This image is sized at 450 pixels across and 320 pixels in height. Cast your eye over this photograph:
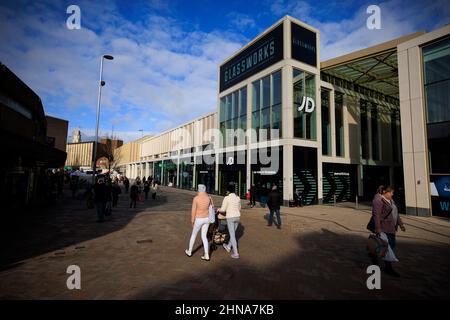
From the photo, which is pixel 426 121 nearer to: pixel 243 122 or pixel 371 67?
pixel 371 67

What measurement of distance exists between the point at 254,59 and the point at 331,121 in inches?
385

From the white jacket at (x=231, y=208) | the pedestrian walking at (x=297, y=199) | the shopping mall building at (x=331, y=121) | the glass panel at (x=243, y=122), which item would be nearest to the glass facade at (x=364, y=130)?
the shopping mall building at (x=331, y=121)

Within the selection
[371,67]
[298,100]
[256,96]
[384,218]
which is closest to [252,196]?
[298,100]

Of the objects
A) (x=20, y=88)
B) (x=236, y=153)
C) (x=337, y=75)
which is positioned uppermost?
(x=337, y=75)

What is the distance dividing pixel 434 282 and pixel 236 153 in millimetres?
20276

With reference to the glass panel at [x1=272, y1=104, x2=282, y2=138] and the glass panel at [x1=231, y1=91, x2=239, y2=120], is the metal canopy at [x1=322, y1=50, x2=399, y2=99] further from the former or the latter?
the glass panel at [x1=231, y1=91, x2=239, y2=120]

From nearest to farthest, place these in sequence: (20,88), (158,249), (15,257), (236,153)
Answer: (15,257), (158,249), (20,88), (236,153)

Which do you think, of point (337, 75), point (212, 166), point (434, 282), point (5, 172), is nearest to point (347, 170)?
point (337, 75)

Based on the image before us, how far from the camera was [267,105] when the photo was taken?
21109 millimetres

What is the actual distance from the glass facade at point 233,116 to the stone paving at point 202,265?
16598 mm

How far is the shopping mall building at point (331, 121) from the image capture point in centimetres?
1324

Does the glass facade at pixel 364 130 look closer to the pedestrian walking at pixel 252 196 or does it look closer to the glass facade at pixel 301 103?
the glass facade at pixel 301 103
